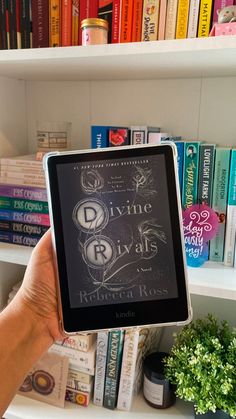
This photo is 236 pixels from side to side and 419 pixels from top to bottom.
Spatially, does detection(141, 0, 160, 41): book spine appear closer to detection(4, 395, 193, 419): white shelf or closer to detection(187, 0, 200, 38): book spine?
detection(187, 0, 200, 38): book spine

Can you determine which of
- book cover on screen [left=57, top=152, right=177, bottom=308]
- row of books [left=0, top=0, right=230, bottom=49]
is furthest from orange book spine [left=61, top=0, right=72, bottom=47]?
book cover on screen [left=57, top=152, right=177, bottom=308]

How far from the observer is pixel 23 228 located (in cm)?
81

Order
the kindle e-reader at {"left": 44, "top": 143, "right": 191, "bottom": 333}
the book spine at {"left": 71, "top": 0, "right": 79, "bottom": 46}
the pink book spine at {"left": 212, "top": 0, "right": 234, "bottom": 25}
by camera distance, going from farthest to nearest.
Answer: the book spine at {"left": 71, "top": 0, "right": 79, "bottom": 46}
the pink book spine at {"left": 212, "top": 0, "right": 234, "bottom": 25}
the kindle e-reader at {"left": 44, "top": 143, "right": 191, "bottom": 333}

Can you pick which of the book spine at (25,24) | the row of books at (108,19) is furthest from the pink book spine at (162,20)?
the book spine at (25,24)

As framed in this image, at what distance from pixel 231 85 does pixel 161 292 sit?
0.53 metres

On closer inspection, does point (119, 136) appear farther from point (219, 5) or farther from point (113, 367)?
point (113, 367)

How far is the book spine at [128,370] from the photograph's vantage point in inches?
29.9

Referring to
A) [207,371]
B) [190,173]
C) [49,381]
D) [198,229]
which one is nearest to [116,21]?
[190,173]

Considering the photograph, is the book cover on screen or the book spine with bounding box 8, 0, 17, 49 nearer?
the book cover on screen

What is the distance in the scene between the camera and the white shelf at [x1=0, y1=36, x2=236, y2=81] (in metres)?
0.54

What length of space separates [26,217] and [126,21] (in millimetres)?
487

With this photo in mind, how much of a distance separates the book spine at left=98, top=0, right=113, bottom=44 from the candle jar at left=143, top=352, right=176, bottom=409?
30.0 inches

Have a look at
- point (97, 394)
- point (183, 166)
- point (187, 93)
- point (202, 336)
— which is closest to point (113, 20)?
point (187, 93)

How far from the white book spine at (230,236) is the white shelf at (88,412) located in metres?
0.39
